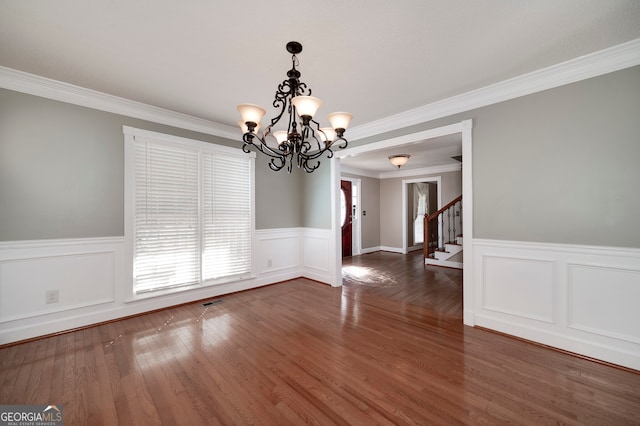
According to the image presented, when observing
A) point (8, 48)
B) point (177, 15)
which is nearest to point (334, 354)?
point (177, 15)

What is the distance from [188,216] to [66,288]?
1483 millimetres

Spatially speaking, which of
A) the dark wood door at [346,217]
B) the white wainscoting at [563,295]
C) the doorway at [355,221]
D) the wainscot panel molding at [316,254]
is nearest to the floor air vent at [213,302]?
the wainscot panel molding at [316,254]

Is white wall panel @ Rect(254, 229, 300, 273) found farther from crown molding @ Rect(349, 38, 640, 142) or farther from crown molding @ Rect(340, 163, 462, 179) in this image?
crown molding @ Rect(340, 163, 462, 179)

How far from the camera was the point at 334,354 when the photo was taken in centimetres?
232

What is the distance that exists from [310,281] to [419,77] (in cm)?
373

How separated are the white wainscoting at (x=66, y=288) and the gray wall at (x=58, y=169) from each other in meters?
0.15

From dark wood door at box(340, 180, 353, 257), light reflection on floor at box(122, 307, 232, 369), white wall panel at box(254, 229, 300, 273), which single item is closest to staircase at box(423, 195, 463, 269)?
dark wood door at box(340, 180, 353, 257)

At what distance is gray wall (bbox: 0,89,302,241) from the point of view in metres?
2.52

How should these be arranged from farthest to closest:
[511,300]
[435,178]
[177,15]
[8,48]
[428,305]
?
1. [435,178]
2. [428,305]
3. [511,300]
4. [8,48]
5. [177,15]

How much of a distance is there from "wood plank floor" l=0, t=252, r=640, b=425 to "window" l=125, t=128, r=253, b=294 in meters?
0.67

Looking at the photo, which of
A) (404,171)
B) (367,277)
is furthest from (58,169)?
(404,171)

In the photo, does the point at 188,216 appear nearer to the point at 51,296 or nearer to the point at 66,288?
the point at 66,288

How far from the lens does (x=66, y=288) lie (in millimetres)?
2781

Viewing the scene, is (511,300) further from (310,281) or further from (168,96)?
(168,96)
